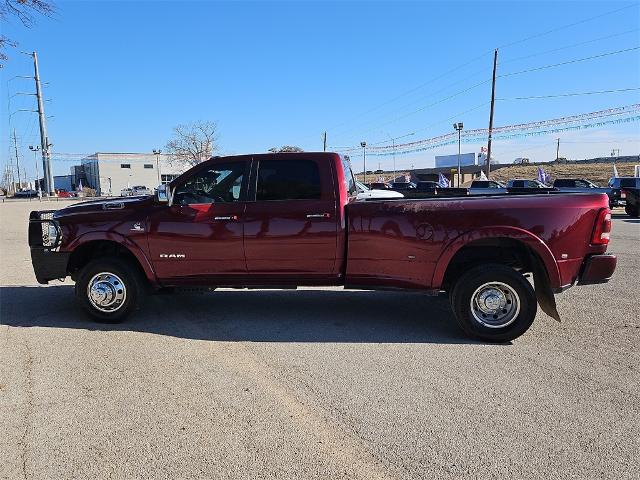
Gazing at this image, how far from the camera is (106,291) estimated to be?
230 inches

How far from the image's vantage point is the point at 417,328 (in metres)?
5.72

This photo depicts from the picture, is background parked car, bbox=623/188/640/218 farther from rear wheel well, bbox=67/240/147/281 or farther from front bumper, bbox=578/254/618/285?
rear wheel well, bbox=67/240/147/281

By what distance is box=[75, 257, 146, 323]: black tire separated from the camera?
585cm

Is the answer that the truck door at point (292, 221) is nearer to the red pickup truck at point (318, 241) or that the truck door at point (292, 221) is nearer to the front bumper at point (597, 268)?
the red pickup truck at point (318, 241)

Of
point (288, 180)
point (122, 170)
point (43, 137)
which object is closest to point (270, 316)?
point (288, 180)

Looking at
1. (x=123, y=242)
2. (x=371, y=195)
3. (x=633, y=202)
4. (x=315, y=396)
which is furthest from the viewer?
(x=633, y=202)

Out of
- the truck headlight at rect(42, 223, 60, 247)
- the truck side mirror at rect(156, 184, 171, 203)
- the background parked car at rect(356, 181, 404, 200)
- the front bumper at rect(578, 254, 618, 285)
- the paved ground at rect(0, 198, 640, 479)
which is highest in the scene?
the truck side mirror at rect(156, 184, 171, 203)

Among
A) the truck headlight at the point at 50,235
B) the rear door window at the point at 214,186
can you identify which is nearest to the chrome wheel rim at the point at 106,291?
the truck headlight at the point at 50,235

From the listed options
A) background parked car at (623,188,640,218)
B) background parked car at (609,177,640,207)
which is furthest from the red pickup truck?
background parked car at (609,177,640,207)

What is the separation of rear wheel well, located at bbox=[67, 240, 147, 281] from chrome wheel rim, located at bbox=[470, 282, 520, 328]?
12.3 feet

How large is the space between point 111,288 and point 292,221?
2.23m

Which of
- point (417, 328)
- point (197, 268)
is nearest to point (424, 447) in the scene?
point (417, 328)

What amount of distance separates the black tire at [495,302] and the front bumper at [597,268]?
0.59 m

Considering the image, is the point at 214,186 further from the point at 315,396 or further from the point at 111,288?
the point at 315,396
